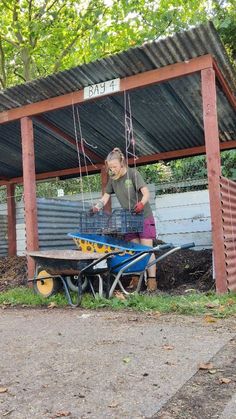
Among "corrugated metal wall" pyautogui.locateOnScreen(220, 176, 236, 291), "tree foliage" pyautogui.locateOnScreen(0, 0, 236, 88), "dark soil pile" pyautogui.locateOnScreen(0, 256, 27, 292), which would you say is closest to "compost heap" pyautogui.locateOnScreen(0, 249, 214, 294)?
"dark soil pile" pyautogui.locateOnScreen(0, 256, 27, 292)

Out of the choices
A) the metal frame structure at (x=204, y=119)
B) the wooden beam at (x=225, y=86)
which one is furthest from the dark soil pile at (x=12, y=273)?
the wooden beam at (x=225, y=86)

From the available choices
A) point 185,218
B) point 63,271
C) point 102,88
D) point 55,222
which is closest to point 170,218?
point 185,218

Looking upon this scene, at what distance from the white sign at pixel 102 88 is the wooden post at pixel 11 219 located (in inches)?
227

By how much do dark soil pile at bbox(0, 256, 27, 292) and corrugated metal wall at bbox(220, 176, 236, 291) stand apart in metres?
3.74

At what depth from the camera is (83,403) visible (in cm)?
241

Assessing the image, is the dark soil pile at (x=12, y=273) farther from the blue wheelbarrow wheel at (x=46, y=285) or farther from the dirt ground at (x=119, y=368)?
the dirt ground at (x=119, y=368)

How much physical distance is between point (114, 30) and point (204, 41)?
13157mm

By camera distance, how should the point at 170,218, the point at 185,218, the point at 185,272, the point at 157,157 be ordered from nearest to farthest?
the point at 185,272, the point at 185,218, the point at 170,218, the point at 157,157

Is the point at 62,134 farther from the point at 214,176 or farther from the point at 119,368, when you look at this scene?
the point at 119,368

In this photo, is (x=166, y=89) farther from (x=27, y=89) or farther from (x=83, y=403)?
(x=83, y=403)

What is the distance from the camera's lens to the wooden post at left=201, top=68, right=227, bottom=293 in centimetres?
559

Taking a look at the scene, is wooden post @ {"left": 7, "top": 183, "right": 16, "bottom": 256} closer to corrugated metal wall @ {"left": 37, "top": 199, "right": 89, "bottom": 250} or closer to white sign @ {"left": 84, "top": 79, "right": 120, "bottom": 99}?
corrugated metal wall @ {"left": 37, "top": 199, "right": 89, "bottom": 250}

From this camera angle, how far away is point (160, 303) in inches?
205

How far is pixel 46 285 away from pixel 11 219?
5.77m
